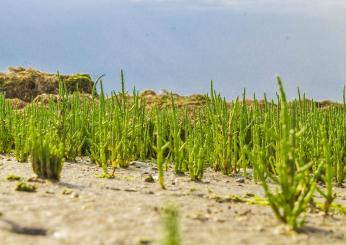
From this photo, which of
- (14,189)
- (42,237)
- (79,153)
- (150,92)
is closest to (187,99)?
(150,92)

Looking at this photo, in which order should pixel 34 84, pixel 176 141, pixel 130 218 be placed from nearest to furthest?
pixel 130 218
pixel 176 141
pixel 34 84

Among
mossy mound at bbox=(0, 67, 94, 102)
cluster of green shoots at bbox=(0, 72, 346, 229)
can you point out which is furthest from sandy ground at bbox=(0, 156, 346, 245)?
mossy mound at bbox=(0, 67, 94, 102)

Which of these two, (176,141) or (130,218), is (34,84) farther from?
(130,218)

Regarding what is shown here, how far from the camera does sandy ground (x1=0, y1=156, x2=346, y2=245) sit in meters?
1.29

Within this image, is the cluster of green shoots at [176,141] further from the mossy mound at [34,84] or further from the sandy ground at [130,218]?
the mossy mound at [34,84]

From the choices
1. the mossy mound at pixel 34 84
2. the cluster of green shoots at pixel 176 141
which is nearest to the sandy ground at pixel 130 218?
the cluster of green shoots at pixel 176 141

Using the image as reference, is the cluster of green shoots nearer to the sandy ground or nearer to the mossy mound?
the sandy ground

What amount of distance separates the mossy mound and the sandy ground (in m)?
6.92

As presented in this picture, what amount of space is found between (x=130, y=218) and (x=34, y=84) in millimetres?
8025

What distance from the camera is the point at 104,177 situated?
2.47 metres

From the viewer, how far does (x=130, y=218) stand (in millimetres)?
1449

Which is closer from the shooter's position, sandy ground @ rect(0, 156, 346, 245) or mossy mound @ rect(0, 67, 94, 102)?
sandy ground @ rect(0, 156, 346, 245)

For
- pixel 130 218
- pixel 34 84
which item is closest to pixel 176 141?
pixel 130 218

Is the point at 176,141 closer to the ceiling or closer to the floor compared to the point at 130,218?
closer to the ceiling
